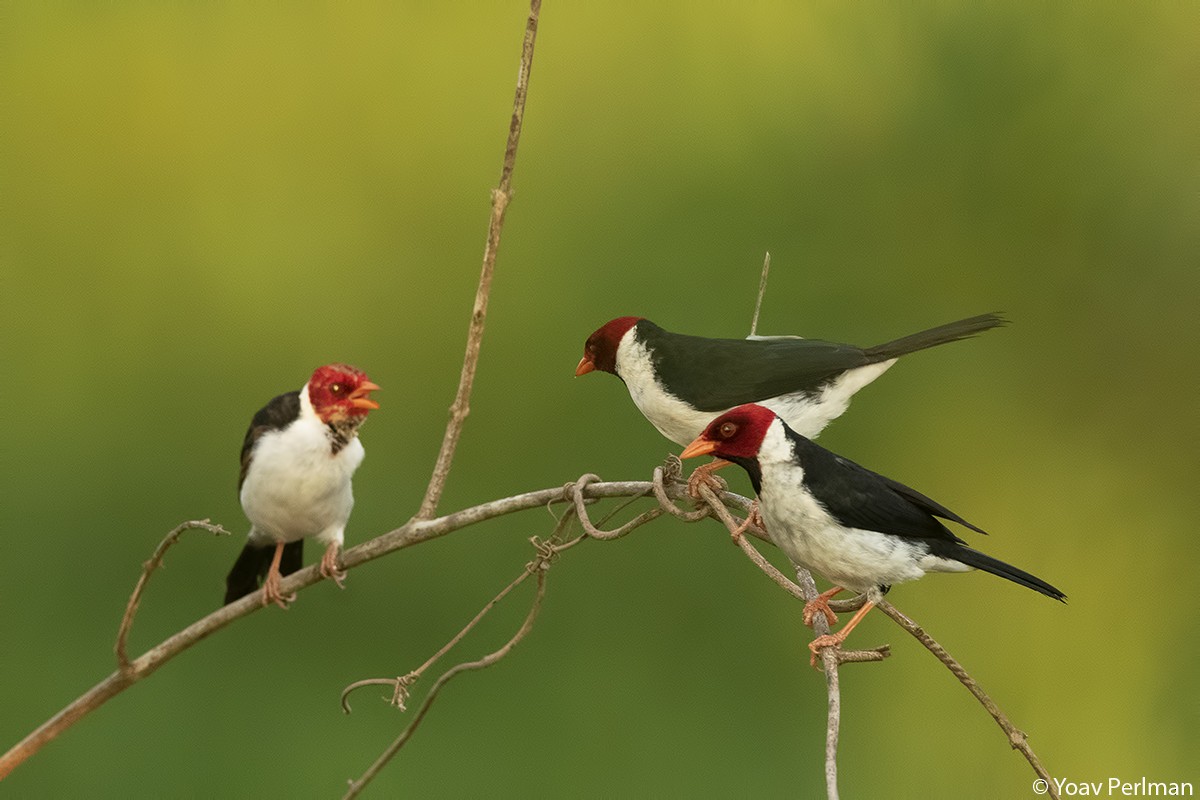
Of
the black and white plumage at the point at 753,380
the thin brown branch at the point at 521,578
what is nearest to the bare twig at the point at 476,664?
the thin brown branch at the point at 521,578

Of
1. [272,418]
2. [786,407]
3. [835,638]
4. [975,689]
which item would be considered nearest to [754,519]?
[835,638]

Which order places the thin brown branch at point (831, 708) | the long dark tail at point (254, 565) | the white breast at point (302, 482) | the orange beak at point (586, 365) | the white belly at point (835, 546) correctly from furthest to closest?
the orange beak at point (586, 365) < the long dark tail at point (254, 565) < the white breast at point (302, 482) < the white belly at point (835, 546) < the thin brown branch at point (831, 708)

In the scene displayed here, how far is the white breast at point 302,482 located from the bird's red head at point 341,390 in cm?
11

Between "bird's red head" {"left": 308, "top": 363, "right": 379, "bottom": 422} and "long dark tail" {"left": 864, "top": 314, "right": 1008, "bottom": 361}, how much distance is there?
0.99 meters

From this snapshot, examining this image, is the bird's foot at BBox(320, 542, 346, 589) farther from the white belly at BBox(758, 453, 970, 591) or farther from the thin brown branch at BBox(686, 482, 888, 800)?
the white belly at BBox(758, 453, 970, 591)

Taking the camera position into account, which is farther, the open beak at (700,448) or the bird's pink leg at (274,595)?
the bird's pink leg at (274,595)

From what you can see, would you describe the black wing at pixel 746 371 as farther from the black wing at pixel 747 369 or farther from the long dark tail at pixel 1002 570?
the long dark tail at pixel 1002 570

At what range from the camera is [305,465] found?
2.22m

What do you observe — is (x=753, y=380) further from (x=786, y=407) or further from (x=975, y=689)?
(x=975, y=689)

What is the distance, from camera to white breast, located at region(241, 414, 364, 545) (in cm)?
222

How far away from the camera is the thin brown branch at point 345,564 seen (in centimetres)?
198

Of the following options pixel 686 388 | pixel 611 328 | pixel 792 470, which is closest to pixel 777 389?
pixel 686 388

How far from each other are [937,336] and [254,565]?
5.00 feet

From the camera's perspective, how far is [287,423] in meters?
2.26
